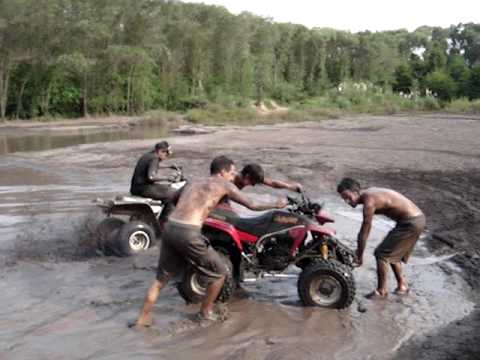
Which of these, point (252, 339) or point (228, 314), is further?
point (228, 314)

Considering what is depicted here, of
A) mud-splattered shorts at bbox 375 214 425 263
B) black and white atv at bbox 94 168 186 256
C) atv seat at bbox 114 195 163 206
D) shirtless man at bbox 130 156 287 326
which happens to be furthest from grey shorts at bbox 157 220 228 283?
atv seat at bbox 114 195 163 206

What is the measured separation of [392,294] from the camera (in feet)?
22.4

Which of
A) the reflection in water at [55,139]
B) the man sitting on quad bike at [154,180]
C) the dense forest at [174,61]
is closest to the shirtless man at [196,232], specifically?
the man sitting on quad bike at [154,180]

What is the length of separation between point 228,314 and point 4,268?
10.9 ft

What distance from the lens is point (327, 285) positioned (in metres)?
6.23

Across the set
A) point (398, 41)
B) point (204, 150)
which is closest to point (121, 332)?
point (204, 150)

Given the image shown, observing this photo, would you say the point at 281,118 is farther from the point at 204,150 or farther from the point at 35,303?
the point at 35,303

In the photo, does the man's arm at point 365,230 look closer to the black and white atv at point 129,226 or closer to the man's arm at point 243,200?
the man's arm at point 243,200

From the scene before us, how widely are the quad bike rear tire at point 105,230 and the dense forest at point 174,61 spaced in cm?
3322

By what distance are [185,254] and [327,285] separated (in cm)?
155

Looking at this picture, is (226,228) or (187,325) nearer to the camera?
(187,325)

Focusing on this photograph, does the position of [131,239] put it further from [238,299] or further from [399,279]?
[399,279]

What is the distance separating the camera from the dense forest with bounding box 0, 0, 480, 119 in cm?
4209

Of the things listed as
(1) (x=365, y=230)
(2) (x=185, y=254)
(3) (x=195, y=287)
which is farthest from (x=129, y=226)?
(1) (x=365, y=230)
